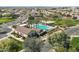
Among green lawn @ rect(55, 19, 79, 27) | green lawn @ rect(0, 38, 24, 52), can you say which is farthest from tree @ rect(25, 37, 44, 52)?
green lawn @ rect(55, 19, 79, 27)

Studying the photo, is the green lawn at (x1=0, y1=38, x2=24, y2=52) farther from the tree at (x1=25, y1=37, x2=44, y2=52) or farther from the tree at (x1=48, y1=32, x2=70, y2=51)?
the tree at (x1=48, y1=32, x2=70, y2=51)

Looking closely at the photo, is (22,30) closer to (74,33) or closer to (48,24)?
(48,24)

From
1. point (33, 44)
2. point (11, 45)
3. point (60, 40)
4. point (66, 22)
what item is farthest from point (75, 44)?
point (11, 45)

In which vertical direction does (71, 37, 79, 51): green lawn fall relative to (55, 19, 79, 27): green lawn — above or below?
below
